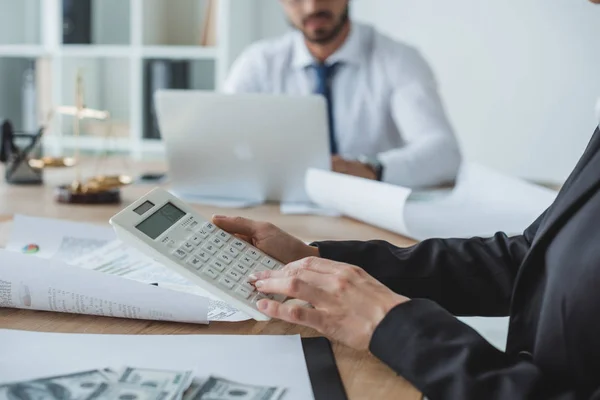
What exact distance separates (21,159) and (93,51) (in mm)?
1786

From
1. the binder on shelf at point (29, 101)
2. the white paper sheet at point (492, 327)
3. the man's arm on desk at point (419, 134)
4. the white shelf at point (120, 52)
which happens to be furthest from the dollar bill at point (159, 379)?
the white shelf at point (120, 52)

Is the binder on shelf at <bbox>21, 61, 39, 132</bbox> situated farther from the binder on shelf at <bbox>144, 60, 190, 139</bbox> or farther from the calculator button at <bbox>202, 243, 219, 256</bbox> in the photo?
the calculator button at <bbox>202, 243, 219, 256</bbox>

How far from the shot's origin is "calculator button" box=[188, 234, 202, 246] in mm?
952

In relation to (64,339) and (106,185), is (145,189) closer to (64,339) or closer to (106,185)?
(106,185)

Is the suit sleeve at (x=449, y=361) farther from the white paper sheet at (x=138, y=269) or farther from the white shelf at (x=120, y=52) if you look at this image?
the white shelf at (x=120, y=52)

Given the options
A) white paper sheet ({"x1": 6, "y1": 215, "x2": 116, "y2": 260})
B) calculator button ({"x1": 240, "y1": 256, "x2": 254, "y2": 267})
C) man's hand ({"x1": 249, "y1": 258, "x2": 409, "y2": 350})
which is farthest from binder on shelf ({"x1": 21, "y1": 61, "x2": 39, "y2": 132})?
man's hand ({"x1": 249, "y1": 258, "x2": 409, "y2": 350})

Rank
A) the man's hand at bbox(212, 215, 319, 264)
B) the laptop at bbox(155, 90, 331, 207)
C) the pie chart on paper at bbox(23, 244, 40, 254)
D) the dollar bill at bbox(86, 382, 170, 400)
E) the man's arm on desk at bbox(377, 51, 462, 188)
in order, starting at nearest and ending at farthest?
1. the dollar bill at bbox(86, 382, 170, 400)
2. the man's hand at bbox(212, 215, 319, 264)
3. the pie chart on paper at bbox(23, 244, 40, 254)
4. the laptop at bbox(155, 90, 331, 207)
5. the man's arm on desk at bbox(377, 51, 462, 188)

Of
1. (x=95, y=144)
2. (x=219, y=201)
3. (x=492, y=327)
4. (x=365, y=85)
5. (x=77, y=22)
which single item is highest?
(x=77, y=22)

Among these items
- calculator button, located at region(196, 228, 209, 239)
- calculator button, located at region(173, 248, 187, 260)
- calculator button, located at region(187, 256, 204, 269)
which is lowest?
calculator button, located at region(187, 256, 204, 269)

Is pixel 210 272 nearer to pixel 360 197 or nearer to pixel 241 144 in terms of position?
pixel 360 197

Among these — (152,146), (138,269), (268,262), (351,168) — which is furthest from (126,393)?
(152,146)

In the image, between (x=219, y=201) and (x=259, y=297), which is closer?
(x=259, y=297)

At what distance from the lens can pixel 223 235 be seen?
1.01 meters

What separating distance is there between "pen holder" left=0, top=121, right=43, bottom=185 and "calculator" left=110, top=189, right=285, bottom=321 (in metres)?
1.16
